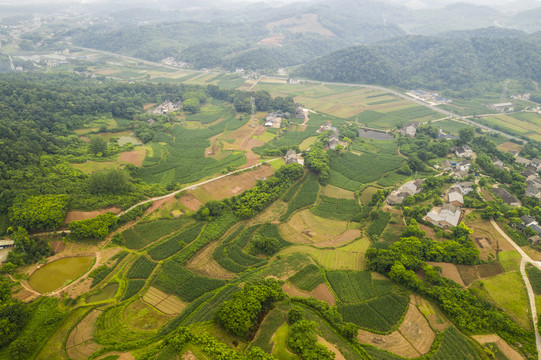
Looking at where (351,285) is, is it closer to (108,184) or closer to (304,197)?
(304,197)

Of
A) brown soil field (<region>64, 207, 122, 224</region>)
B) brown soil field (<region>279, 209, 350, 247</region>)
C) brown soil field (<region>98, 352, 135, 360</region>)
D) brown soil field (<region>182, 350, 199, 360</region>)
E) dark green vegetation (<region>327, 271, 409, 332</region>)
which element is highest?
brown soil field (<region>64, 207, 122, 224</region>)

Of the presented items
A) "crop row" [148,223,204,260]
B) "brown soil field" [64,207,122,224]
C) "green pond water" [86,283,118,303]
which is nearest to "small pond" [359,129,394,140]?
"crop row" [148,223,204,260]

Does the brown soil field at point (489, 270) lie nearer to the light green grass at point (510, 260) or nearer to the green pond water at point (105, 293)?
the light green grass at point (510, 260)

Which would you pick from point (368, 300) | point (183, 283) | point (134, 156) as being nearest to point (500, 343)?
point (368, 300)

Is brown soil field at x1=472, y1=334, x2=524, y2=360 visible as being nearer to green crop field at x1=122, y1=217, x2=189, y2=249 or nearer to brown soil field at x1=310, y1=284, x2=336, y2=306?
brown soil field at x1=310, y1=284, x2=336, y2=306

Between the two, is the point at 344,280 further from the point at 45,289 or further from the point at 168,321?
the point at 45,289

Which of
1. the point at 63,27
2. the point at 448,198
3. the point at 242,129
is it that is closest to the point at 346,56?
the point at 242,129
